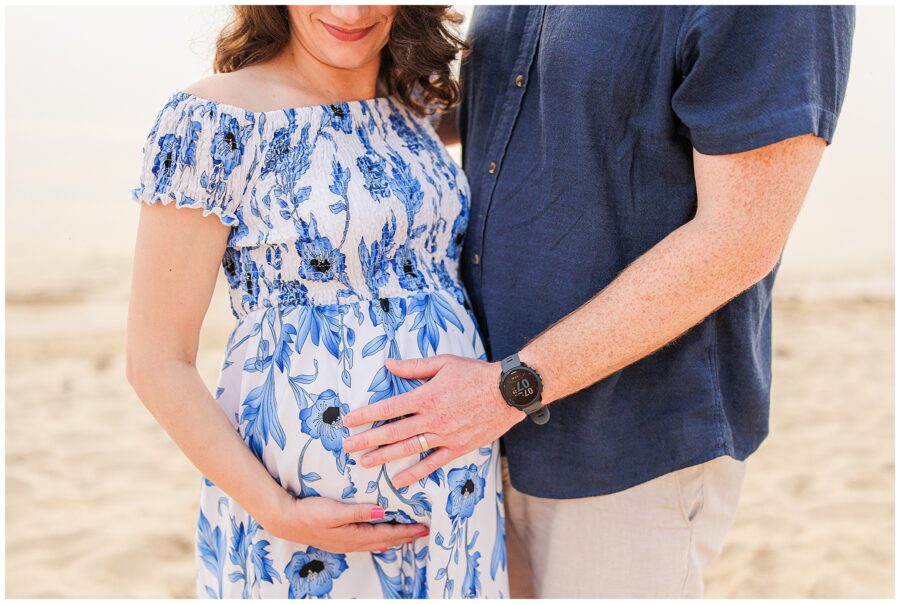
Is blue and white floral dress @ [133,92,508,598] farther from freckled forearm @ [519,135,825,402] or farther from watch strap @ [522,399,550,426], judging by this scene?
freckled forearm @ [519,135,825,402]

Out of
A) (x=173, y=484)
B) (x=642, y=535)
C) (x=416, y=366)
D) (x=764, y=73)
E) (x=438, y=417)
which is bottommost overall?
(x=173, y=484)

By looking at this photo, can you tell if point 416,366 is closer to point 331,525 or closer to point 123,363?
point 331,525

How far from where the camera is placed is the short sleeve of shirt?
1.34m

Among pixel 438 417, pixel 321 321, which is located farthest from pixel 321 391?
pixel 438 417

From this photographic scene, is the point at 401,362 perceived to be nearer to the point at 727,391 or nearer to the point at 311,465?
the point at 311,465

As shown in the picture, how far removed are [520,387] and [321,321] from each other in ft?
1.44

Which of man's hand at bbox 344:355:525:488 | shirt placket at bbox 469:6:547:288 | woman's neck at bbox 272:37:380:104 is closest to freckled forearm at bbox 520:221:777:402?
man's hand at bbox 344:355:525:488

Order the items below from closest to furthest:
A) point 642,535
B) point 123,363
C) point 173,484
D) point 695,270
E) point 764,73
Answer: point 764,73 → point 695,270 → point 642,535 → point 173,484 → point 123,363

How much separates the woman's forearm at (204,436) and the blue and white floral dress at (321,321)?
0.05 meters

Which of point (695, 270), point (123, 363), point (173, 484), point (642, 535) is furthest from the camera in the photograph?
point (123, 363)

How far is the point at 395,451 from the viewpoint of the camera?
1553 millimetres

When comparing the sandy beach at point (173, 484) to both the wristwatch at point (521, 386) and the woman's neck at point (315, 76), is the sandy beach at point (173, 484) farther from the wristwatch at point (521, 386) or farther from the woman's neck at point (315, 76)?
the woman's neck at point (315, 76)

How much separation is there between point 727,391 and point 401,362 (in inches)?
29.9

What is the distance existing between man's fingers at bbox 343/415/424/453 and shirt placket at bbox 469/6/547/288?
0.44 m
